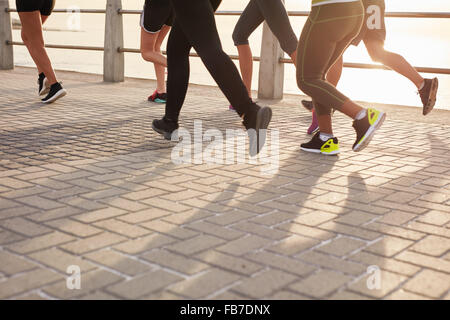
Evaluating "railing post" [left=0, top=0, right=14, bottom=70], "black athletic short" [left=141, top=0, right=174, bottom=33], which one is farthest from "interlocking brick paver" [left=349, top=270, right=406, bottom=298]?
"railing post" [left=0, top=0, right=14, bottom=70]

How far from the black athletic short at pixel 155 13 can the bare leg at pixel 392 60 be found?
201 cm

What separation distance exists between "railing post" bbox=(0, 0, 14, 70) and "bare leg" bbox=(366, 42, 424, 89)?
24.7 feet

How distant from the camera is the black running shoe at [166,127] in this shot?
14.5 ft

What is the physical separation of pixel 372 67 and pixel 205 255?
4.97 m

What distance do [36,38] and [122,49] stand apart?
9.95 ft

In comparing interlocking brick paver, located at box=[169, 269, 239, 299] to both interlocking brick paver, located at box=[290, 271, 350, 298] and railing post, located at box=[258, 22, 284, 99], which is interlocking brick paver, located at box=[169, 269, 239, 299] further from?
railing post, located at box=[258, 22, 284, 99]

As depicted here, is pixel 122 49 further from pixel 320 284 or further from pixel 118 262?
pixel 320 284

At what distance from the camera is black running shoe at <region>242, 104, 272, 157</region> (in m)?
3.82

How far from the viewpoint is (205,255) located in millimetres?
2354

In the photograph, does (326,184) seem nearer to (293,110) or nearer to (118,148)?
(118,148)

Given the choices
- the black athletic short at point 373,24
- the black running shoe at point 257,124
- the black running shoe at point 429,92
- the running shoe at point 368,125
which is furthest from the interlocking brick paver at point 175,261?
the black running shoe at point 429,92

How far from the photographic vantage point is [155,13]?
607 centimetres

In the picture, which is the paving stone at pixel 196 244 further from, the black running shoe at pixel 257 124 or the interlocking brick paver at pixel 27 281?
the black running shoe at pixel 257 124
